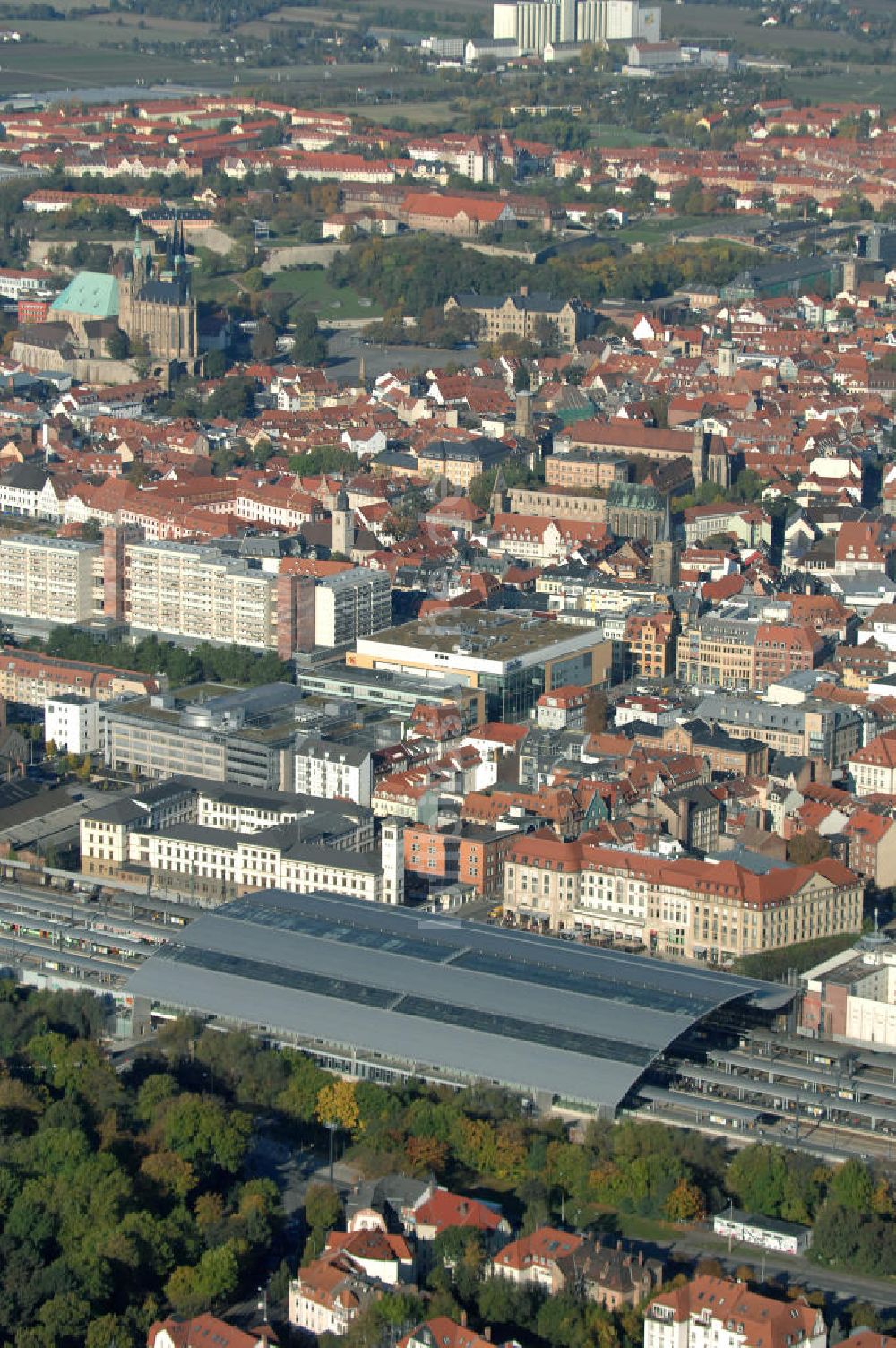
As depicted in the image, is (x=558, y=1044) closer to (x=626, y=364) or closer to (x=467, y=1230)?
(x=467, y=1230)


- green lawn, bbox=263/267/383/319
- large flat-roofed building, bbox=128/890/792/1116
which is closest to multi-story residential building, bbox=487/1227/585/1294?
large flat-roofed building, bbox=128/890/792/1116

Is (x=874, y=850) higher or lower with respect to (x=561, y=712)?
lower

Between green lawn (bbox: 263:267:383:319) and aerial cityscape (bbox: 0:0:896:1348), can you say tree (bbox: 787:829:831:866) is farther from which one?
green lawn (bbox: 263:267:383:319)

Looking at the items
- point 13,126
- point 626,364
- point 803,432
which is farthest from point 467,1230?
point 13,126

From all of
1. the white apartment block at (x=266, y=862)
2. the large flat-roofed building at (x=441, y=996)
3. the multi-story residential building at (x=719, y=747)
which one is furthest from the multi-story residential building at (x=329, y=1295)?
the multi-story residential building at (x=719, y=747)

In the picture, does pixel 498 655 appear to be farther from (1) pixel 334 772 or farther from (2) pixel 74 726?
(2) pixel 74 726

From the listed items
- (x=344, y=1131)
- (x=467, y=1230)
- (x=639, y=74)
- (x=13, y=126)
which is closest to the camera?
(x=467, y=1230)

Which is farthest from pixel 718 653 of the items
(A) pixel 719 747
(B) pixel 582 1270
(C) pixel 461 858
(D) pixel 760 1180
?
(B) pixel 582 1270
